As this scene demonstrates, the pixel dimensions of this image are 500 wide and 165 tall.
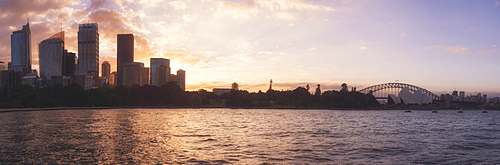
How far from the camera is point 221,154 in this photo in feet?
87.9

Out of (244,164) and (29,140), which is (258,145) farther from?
(29,140)

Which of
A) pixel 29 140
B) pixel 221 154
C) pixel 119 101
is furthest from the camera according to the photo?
pixel 119 101

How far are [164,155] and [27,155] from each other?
9529 mm

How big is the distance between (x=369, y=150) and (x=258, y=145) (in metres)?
10.0

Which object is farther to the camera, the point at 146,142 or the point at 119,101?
the point at 119,101

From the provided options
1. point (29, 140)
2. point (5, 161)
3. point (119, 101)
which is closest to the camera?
point (5, 161)

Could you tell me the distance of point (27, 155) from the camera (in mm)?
24719

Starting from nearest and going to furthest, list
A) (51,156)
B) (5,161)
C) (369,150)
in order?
(5,161) → (51,156) → (369,150)

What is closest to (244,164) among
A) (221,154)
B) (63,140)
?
(221,154)

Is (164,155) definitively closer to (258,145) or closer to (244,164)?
(244,164)

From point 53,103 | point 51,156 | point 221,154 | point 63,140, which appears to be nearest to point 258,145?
point 221,154

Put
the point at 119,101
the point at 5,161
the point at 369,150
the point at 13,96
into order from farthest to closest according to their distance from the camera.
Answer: the point at 119,101 → the point at 13,96 → the point at 369,150 → the point at 5,161

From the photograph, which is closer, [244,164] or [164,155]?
[244,164]

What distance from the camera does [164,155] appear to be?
25938 mm
